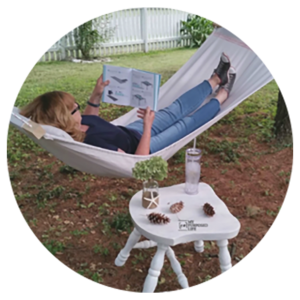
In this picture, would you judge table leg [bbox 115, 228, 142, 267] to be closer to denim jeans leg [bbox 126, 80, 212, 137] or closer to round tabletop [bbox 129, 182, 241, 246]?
round tabletop [bbox 129, 182, 241, 246]

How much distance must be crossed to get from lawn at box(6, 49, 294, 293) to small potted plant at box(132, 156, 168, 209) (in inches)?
14.9

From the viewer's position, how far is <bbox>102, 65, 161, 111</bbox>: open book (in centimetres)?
193

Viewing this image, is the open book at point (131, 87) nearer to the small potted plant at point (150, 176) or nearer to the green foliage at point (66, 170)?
the small potted plant at point (150, 176)

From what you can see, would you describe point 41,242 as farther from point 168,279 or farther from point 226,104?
point 226,104

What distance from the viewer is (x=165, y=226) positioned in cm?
137

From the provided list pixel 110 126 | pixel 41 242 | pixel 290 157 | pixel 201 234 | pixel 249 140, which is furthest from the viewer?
pixel 249 140

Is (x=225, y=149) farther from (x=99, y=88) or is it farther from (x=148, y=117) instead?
(x=99, y=88)

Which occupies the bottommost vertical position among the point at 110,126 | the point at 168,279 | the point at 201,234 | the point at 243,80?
the point at 168,279

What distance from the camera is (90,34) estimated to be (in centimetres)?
525

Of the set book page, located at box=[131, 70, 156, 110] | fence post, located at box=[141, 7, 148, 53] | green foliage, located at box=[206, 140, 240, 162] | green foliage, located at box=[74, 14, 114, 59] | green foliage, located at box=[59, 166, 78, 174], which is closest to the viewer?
book page, located at box=[131, 70, 156, 110]

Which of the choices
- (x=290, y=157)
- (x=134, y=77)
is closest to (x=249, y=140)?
(x=290, y=157)

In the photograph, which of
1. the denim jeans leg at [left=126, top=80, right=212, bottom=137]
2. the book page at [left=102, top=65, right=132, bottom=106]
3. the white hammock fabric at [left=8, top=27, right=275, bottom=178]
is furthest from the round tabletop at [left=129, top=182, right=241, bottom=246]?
the denim jeans leg at [left=126, top=80, right=212, bottom=137]

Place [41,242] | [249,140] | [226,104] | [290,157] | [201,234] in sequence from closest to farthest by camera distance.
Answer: [201,234]
[41,242]
[226,104]
[290,157]
[249,140]

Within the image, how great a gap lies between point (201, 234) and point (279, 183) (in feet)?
4.01
